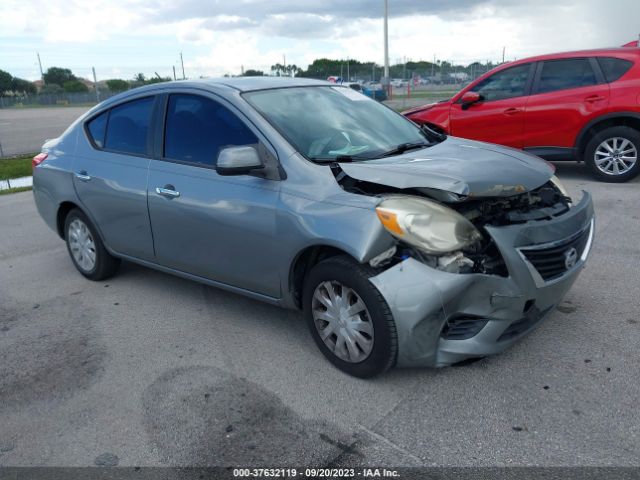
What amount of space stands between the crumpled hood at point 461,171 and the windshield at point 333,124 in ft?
0.81

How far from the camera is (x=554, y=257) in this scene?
3219 millimetres

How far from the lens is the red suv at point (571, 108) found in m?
7.83

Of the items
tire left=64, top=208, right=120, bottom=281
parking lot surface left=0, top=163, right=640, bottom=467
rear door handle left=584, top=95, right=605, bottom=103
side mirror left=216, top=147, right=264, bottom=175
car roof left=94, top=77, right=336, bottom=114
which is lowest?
parking lot surface left=0, top=163, right=640, bottom=467

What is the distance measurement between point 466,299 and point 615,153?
6108 millimetres

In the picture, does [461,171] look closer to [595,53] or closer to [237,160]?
[237,160]

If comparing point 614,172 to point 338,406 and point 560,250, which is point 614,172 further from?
point 338,406

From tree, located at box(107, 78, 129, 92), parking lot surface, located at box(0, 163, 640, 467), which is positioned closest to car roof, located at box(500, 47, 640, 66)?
parking lot surface, located at box(0, 163, 640, 467)

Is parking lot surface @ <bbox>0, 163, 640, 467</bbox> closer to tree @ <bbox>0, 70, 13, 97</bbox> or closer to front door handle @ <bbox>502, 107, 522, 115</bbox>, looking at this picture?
front door handle @ <bbox>502, 107, 522, 115</bbox>

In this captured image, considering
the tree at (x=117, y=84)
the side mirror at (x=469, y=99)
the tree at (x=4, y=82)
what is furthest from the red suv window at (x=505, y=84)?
the tree at (x=4, y=82)

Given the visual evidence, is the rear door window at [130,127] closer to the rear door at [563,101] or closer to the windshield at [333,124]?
the windshield at [333,124]

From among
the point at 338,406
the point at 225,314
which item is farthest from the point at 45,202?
the point at 338,406

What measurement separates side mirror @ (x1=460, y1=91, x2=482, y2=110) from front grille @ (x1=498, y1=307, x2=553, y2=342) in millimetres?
6029

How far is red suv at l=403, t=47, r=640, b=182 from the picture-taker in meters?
7.83

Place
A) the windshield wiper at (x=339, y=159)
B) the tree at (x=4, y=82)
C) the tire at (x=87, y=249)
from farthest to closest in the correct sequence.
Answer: the tree at (x=4, y=82), the tire at (x=87, y=249), the windshield wiper at (x=339, y=159)
